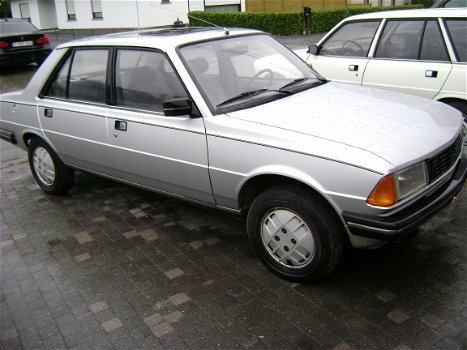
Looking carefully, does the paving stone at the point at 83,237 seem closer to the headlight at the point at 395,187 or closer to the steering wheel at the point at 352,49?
the headlight at the point at 395,187

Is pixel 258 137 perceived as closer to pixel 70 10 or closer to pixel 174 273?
pixel 174 273

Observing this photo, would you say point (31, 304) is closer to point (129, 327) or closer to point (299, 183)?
point (129, 327)

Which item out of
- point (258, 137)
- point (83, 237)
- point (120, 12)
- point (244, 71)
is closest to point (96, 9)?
point (120, 12)

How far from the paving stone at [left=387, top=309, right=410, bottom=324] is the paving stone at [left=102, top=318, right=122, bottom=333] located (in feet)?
5.78

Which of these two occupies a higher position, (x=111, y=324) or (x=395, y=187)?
(x=395, y=187)

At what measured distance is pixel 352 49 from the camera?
6.35 metres

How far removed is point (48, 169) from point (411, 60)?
174 inches

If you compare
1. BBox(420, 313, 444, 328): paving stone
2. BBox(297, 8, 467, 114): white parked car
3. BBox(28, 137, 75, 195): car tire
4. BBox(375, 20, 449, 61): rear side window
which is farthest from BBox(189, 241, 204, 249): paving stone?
BBox(375, 20, 449, 61): rear side window

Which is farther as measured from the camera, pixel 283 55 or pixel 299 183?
pixel 283 55

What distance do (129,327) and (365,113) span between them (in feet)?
7.35

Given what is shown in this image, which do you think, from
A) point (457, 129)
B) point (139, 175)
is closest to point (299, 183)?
point (457, 129)

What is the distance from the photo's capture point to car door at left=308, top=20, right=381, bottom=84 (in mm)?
6168

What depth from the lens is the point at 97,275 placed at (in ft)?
12.4

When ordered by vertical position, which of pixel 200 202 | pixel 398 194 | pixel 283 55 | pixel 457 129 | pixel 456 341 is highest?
pixel 283 55
